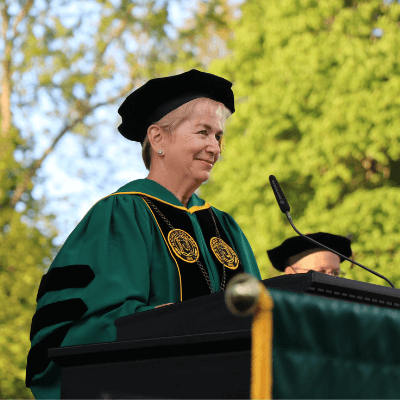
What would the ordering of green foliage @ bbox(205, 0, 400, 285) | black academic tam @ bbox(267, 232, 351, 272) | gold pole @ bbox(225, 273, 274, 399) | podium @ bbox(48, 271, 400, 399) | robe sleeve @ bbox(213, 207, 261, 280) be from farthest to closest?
green foliage @ bbox(205, 0, 400, 285), black academic tam @ bbox(267, 232, 351, 272), robe sleeve @ bbox(213, 207, 261, 280), podium @ bbox(48, 271, 400, 399), gold pole @ bbox(225, 273, 274, 399)

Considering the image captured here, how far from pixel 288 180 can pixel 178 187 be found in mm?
8171

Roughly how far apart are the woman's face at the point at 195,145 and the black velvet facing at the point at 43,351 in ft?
3.41

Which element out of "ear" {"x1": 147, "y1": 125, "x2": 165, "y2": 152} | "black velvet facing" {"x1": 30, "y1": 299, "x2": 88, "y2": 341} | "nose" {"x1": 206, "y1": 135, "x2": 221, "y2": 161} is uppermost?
"ear" {"x1": 147, "y1": 125, "x2": 165, "y2": 152}

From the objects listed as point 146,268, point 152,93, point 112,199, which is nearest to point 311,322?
point 146,268

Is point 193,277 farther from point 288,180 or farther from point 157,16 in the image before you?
point 157,16

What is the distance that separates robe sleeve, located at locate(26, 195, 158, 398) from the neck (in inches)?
19.5

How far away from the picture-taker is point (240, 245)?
327 cm

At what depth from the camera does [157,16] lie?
1700 centimetres

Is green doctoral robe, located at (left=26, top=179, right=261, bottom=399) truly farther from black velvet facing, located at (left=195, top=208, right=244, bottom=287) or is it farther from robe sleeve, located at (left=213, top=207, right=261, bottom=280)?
robe sleeve, located at (left=213, top=207, right=261, bottom=280)

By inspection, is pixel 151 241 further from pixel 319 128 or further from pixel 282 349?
pixel 319 128

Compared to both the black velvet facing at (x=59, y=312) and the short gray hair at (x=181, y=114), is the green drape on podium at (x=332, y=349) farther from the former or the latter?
the short gray hair at (x=181, y=114)

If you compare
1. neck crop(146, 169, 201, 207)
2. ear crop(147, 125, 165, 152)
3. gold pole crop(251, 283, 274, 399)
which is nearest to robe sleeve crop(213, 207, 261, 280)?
neck crop(146, 169, 201, 207)

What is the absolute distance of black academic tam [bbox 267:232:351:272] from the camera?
18.5 ft

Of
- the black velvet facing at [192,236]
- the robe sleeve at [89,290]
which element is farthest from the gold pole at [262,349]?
the black velvet facing at [192,236]
